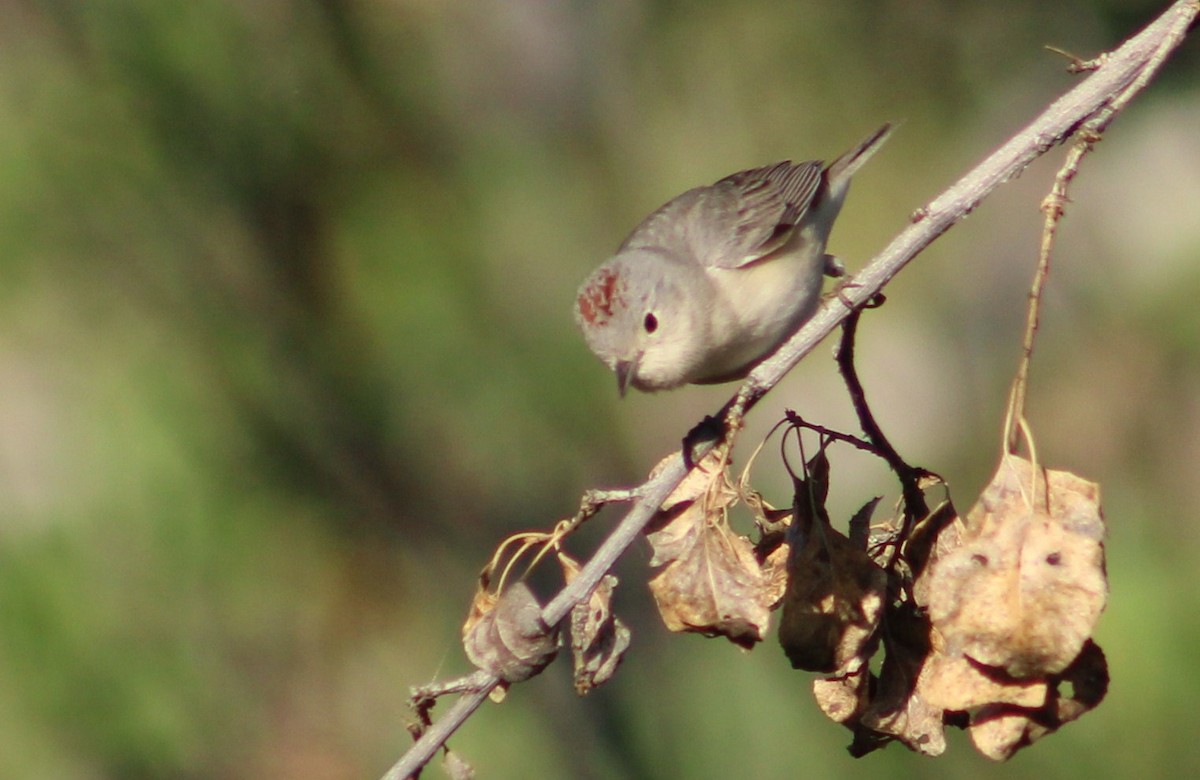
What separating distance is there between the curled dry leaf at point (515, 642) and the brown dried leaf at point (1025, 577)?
59cm

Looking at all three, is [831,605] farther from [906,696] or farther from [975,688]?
[975,688]

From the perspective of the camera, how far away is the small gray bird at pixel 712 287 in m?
2.99

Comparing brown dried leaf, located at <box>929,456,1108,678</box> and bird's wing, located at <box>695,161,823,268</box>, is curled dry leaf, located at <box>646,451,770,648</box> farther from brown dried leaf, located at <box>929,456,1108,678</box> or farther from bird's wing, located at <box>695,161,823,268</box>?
bird's wing, located at <box>695,161,823,268</box>

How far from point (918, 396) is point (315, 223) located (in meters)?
3.37

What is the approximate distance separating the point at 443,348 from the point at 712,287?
3456 mm

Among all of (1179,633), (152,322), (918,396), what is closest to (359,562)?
(152,322)

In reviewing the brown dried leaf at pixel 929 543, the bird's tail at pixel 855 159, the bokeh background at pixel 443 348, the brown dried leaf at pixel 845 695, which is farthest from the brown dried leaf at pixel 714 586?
the bokeh background at pixel 443 348

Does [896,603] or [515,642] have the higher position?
[515,642]

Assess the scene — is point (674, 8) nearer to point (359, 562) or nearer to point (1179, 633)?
point (359, 562)

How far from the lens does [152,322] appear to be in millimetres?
5914

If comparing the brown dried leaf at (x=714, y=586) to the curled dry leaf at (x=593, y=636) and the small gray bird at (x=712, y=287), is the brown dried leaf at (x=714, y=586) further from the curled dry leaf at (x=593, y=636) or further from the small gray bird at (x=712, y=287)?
the small gray bird at (x=712, y=287)

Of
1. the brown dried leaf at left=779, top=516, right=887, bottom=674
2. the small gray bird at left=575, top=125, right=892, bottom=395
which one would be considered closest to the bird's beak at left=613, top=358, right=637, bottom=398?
the small gray bird at left=575, top=125, right=892, bottom=395

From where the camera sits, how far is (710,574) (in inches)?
82.1

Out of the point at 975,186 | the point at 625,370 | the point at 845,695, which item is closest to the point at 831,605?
the point at 845,695
